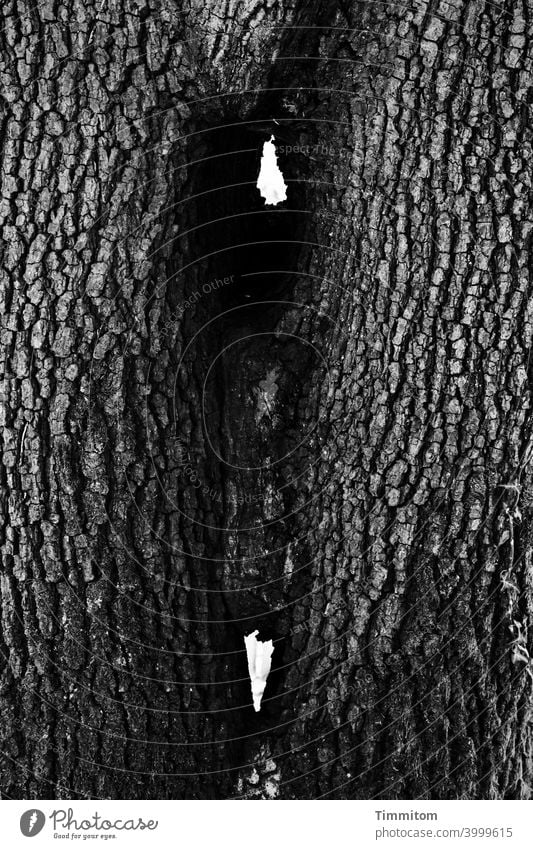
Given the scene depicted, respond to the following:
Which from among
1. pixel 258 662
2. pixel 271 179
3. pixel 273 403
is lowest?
pixel 258 662

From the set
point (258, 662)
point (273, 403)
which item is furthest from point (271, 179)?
point (258, 662)

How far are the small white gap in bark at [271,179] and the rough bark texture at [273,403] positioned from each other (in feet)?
0.09

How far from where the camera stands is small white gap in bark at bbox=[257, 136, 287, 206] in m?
2.18

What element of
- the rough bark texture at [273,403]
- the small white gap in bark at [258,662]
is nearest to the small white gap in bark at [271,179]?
the rough bark texture at [273,403]

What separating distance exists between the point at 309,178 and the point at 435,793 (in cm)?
157

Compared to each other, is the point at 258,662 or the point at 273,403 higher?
the point at 273,403

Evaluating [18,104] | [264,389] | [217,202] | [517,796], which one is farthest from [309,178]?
[517,796]

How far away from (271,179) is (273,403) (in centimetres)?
59

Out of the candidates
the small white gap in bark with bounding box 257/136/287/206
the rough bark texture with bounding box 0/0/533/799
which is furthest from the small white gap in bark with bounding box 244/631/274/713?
the small white gap in bark with bounding box 257/136/287/206

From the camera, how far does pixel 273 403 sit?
2.16 metres

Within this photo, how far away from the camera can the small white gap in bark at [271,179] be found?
2182 millimetres

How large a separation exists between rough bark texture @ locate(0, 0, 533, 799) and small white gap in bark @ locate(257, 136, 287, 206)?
3 centimetres

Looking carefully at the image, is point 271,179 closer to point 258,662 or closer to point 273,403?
point 273,403

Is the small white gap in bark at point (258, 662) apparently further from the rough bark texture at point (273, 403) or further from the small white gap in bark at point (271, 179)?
the small white gap in bark at point (271, 179)
